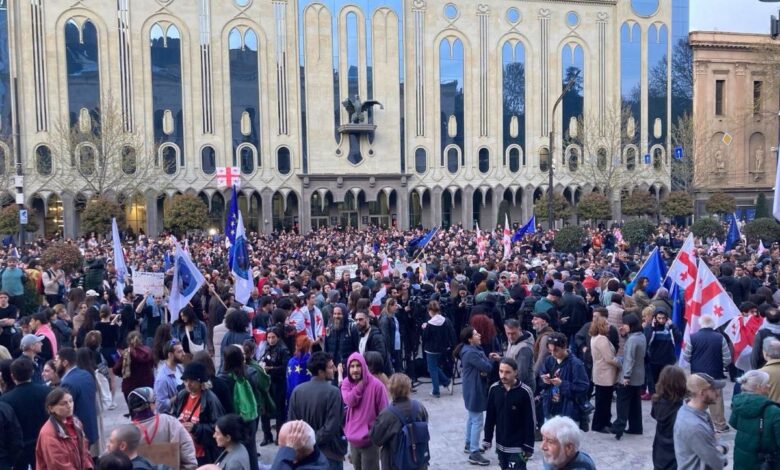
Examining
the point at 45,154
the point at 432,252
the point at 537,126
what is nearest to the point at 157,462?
the point at 432,252

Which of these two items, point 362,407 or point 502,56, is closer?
point 362,407

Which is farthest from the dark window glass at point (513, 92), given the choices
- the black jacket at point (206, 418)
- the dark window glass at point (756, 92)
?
the black jacket at point (206, 418)

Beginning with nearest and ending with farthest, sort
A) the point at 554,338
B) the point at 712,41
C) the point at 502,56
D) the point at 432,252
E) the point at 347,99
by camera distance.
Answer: the point at 554,338 → the point at 432,252 → the point at 347,99 → the point at 502,56 → the point at 712,41

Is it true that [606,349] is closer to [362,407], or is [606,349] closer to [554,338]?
[554,338]

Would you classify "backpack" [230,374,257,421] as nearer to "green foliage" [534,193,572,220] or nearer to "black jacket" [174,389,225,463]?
"black jacket" [174,389,225,463]

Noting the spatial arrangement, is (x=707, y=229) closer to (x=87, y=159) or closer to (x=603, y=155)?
(x=603, y=155)

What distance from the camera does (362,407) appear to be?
6480 millimetres

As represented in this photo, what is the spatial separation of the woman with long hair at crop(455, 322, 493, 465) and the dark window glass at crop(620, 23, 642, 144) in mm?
46045

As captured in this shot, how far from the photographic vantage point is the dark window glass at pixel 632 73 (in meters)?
50.2

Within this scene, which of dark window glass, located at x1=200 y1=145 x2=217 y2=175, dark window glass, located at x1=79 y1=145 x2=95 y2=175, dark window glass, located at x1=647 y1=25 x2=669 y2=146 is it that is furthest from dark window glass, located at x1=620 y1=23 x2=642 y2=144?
dark window glass, located at x1=79 y1=145 x2=95 y2=175

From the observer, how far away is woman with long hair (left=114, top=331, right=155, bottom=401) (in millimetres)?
7695

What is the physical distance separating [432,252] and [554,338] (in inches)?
743

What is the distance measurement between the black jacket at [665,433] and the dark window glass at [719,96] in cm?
5422

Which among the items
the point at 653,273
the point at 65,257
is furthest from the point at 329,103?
the point at 653,273
